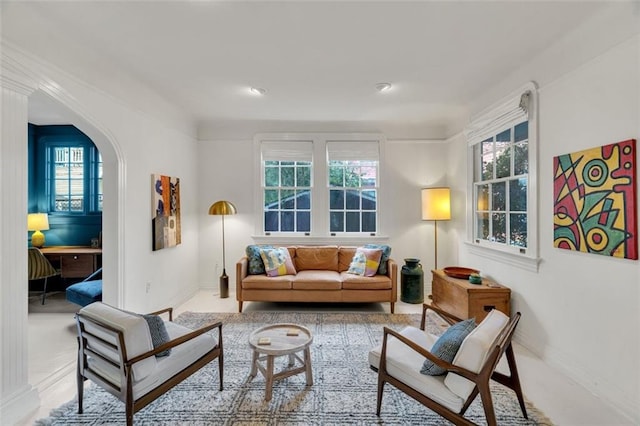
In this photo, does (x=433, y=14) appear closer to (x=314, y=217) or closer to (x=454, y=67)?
(x=454, y=67)

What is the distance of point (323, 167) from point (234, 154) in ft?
4.87

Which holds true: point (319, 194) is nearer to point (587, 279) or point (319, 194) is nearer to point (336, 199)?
point (336, 199)

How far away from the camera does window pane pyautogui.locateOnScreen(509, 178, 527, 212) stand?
9.61 ft

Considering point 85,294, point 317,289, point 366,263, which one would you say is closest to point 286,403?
point 317,289

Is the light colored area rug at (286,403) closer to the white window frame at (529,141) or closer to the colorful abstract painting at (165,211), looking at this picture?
the white window frame at (529,141)

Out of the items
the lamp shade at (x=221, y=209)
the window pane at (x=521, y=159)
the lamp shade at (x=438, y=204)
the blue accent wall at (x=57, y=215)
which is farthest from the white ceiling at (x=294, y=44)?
the lamp shade at (x=221, y=209)

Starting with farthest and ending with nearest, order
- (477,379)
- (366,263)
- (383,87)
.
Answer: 1. (366,263)
2. (383,87)
3. (477,379)

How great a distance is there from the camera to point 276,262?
4.04 metres

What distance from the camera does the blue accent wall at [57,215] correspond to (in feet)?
14.9

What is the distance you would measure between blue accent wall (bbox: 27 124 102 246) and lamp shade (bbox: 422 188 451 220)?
16.5 ft

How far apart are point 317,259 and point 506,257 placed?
242 centimetres

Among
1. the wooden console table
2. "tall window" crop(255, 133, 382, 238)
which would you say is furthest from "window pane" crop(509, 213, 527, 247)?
the wooden console table

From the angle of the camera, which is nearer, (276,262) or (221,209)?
(276,262)

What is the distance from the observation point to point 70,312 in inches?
146
